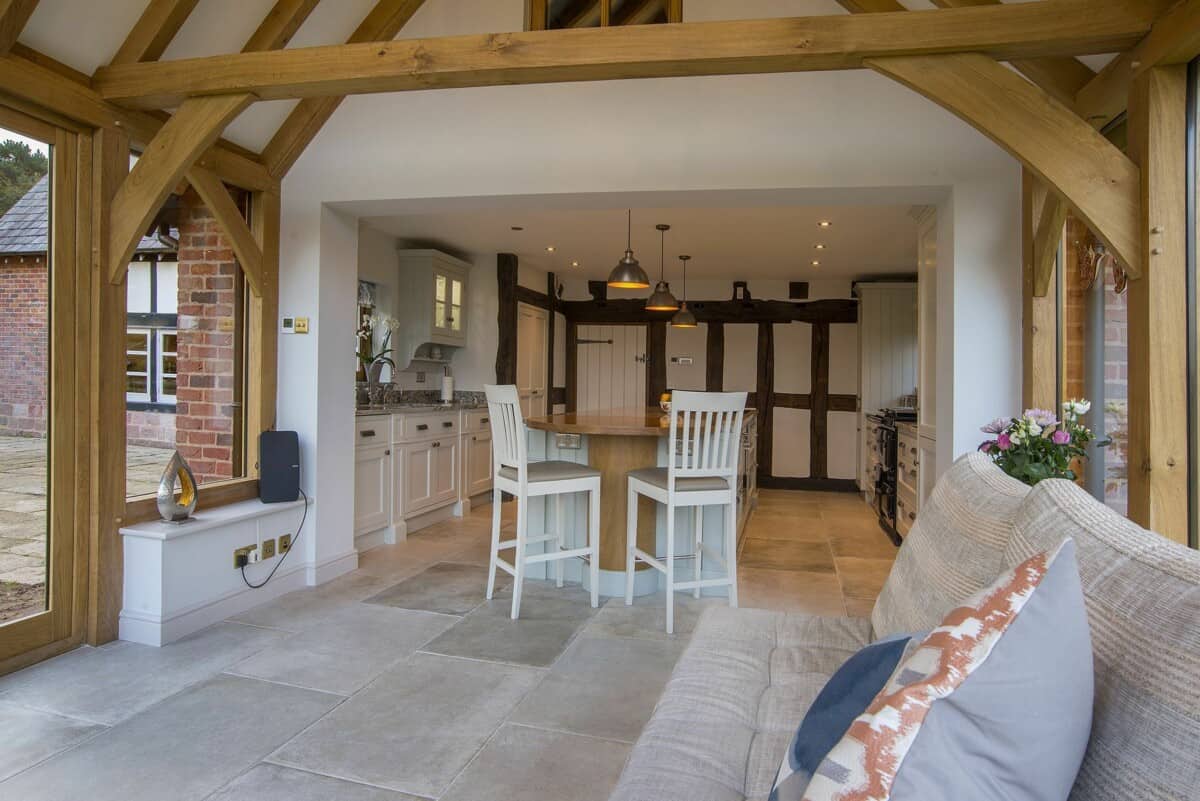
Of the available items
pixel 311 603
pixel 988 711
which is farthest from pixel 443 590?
pixel 988 711

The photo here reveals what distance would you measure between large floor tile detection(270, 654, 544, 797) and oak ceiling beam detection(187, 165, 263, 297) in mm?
2203

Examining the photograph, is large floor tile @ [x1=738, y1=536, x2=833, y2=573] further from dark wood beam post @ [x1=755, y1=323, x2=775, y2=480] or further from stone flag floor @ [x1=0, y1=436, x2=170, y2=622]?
stone flag floor @ [x1=0, y1=436, x2=170, y2=622]

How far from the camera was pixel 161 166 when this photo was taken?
115 inches

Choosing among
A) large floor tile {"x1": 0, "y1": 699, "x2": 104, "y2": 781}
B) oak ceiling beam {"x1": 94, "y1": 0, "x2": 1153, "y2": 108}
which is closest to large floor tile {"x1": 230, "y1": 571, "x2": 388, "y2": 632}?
large floor tile {"x1": 0, "y1": 699, "x2": 104, "y2": 781}

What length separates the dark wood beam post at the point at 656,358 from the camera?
8.68 metres

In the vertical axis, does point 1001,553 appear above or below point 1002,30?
below

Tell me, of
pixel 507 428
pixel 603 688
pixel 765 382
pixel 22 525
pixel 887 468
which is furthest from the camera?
pixel 765 382

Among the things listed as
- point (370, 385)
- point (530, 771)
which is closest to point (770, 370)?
point (370, 385)

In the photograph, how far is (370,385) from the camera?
18.1 ft

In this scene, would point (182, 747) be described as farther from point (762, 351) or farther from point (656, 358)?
point (762, 351)

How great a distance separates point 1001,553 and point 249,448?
3664mm

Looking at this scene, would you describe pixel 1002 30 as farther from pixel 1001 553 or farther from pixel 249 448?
pixel 249 448

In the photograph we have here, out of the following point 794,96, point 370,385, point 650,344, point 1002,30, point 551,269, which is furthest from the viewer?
point 650,344

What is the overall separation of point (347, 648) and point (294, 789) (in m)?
1.06
